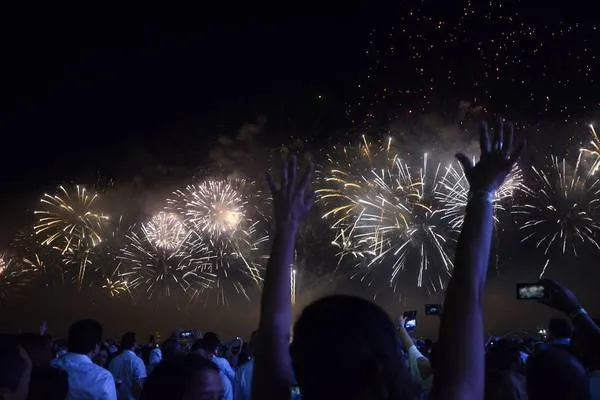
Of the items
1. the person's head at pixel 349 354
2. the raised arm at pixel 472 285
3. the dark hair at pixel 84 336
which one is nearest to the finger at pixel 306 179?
the raised arm at pixel 472 285

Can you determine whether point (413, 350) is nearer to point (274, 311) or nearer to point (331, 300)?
point (274, 311)

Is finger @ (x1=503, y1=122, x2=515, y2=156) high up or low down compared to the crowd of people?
up

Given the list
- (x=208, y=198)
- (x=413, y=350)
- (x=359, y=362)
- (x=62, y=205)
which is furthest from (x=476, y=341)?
(x=62, y=205)

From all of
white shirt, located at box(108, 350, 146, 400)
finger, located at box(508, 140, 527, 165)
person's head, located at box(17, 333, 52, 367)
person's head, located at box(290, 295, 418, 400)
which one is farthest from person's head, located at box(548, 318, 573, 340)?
person's head, located at box(290, 295, 418, 400)

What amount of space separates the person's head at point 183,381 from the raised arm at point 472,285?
1380 mm

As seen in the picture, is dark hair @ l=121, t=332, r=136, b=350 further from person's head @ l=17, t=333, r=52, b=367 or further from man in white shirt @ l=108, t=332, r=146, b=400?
person's head @ l=17, t=333, r=52, b=367

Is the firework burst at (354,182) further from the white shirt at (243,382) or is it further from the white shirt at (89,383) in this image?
the white shirt at (89,383)

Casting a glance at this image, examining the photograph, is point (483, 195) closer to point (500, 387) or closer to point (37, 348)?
point (500, 387)

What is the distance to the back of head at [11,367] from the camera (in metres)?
3.24

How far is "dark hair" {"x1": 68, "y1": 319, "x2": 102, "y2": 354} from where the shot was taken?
634 centimetres

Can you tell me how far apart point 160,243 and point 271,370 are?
76.0 feet

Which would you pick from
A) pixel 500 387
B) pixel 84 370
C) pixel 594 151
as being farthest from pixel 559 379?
pixel 594 151

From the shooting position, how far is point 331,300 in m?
2.06

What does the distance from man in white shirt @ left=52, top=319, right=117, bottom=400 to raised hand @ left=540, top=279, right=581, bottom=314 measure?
363 centimetres
